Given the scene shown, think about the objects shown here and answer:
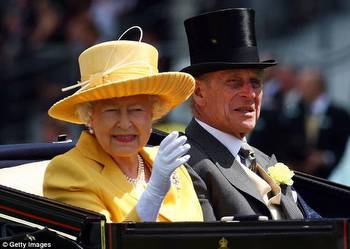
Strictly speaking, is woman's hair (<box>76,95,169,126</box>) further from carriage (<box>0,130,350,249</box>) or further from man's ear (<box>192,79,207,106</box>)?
man's ear (<box>192,79,207,106</box>)

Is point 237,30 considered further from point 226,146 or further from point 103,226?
point 103,226

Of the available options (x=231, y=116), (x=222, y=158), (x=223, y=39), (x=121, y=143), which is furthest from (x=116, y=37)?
(x=121, y=143)

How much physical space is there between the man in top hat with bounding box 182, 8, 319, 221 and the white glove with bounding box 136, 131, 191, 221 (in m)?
0.76

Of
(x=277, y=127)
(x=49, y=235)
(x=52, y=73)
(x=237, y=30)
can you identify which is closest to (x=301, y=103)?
(x=277, y=127)

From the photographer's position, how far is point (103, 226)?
4027mm

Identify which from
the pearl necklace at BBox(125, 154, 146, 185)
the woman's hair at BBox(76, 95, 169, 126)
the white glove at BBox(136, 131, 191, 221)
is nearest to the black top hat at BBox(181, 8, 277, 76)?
Answer: the woman's hair at BBox(76, 95, 169, 126)

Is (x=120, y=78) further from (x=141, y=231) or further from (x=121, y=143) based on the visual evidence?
(x=141, y=231)

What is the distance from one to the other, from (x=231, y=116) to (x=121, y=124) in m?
0.88

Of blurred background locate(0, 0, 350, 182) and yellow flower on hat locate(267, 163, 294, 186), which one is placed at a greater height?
blurred background locate(0, 0, 350, 182)

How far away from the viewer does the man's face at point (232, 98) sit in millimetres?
5242

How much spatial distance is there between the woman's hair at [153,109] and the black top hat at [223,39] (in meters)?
0.59

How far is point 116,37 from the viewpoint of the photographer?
1080cm

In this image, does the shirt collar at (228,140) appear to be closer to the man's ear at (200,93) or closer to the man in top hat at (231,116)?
the man in top hat at (231,116)

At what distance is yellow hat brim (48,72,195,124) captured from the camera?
14.4ft
